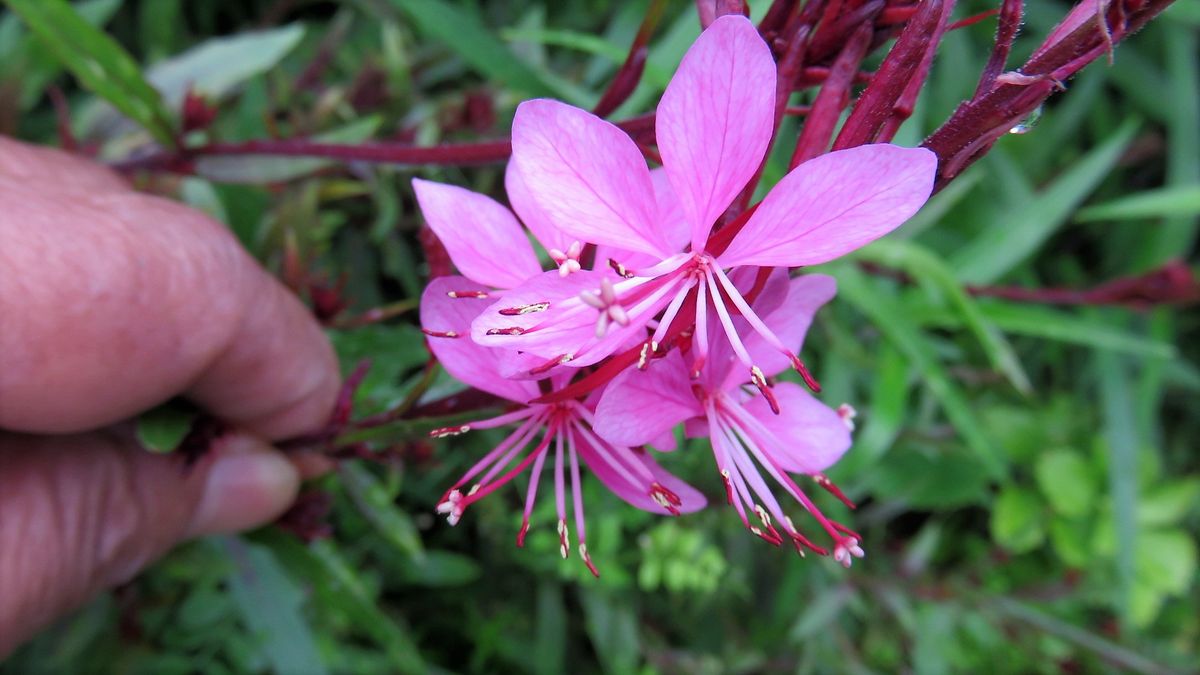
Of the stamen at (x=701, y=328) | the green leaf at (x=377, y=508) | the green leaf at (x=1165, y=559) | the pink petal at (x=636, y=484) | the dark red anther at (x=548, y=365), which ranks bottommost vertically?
the green leaf at (x=1165, y=559)

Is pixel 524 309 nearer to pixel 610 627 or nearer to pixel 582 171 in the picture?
pixel 582 171

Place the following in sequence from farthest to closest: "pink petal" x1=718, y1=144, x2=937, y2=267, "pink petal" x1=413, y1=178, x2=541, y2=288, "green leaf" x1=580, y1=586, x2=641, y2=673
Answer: "green leaf" x1=580, y1=586, x2=641, y2=673, "pink petal" x1=413, y1=178, x2=541, y2=288, "pink petal" x1=718, y1=144, x2=937, y2=267

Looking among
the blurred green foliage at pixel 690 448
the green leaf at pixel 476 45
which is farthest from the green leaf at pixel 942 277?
the green leaf at pixel 476 45

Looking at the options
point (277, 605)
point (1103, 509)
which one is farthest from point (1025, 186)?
point (277, 605)

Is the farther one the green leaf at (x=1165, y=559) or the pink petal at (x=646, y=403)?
the green leaf at (x=1165, y=559)

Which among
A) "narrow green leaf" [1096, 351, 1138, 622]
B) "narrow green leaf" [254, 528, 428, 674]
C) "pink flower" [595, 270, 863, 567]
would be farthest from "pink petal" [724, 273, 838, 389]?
"narrow green leaf" [1096, 351, 1138, 622]

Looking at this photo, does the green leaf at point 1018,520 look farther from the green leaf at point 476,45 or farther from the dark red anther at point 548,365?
the dark red anther at point 548,365

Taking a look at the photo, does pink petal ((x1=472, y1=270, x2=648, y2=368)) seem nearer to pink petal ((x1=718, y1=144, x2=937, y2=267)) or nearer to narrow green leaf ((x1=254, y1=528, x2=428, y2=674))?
pink petal ((x1=718, y1=144, x2=937, y2=267))

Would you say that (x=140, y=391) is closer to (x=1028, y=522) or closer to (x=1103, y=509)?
(x=1028, y=522)
